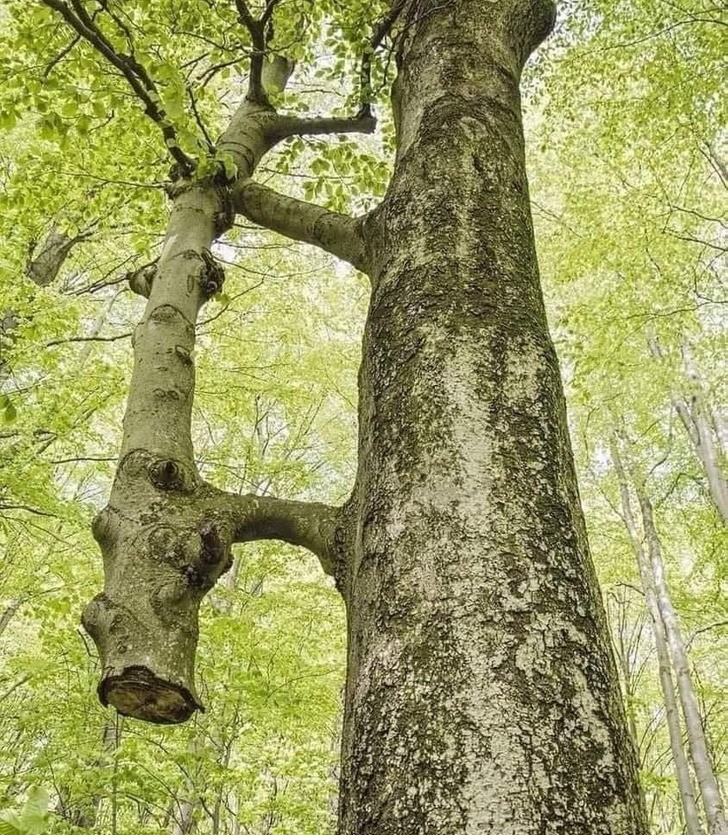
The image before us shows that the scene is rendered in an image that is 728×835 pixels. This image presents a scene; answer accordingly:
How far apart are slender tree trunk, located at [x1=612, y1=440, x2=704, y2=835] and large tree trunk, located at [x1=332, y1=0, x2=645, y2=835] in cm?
900

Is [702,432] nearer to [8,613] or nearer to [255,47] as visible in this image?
[255,47]

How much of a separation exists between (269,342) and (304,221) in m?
8.89

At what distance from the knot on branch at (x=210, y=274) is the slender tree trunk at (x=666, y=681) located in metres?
8.54

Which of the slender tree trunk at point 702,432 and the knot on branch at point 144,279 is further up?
the slender tree trunk at point 702,432

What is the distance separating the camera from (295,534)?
5.43 feet

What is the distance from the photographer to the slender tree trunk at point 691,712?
740 cm

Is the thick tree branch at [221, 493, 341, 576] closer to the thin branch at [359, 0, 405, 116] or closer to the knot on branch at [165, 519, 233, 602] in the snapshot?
the knot on branch at [165, 519, 233, 602]

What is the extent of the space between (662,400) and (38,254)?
872cm

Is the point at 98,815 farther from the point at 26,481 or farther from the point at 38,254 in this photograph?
the point at 38,254

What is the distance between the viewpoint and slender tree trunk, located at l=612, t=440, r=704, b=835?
8.31 meters

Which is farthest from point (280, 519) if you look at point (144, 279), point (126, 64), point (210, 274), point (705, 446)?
point (705, 446)

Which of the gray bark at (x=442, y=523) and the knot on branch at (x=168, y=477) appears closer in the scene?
the gray bark at (x=442, y=523)

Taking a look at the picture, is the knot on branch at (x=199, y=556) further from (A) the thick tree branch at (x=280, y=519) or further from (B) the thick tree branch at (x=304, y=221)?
(B) the thick tree branch at (x=304, y=221)

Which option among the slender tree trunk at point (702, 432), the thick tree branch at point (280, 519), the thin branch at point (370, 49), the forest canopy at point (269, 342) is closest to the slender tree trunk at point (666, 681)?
the forest canopy at point (269, 342)
